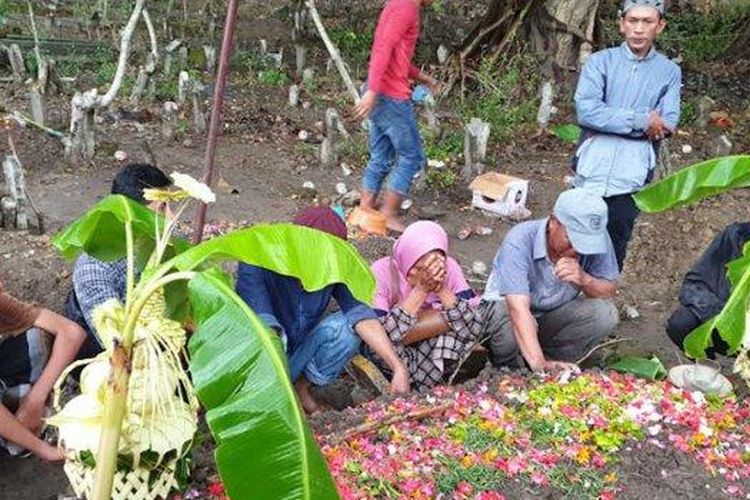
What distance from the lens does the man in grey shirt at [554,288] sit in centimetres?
361

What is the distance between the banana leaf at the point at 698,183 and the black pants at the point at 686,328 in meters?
1.32

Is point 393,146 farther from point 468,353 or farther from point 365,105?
point 468,353

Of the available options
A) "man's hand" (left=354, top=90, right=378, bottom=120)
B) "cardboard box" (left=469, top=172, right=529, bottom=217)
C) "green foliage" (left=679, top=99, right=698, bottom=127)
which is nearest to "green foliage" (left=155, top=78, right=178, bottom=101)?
"cardboard box" (left=469, top=172, right=529, bottom=217)

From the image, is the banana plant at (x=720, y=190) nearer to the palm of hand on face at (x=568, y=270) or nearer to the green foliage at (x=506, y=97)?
the palm of hand on face at (x=568, y=270)

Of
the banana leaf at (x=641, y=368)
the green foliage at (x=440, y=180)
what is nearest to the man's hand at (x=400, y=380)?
the banana leaf at (x=641, y=368)

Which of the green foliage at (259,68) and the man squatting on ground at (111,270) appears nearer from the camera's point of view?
the man squatting on ground at (111,270)

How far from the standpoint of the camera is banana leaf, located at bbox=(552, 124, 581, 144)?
320 inches

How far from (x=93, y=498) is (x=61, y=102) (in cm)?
661

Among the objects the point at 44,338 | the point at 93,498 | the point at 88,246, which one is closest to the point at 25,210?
the point at 44,338

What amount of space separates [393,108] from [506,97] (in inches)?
124

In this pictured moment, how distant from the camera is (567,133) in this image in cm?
817

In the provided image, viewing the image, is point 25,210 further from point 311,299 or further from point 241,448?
point 241,448

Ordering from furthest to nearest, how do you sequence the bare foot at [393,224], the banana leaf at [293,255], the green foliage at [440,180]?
the green foliage at [440,180]
the bare foot at [393,224]
the banana leaf at [293,255]

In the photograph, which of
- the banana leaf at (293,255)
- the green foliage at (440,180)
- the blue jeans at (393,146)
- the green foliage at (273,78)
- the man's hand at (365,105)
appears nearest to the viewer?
the banana leaf at (293,255)
